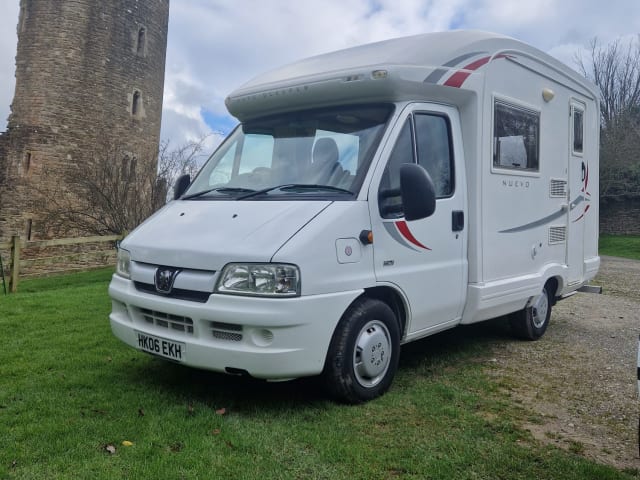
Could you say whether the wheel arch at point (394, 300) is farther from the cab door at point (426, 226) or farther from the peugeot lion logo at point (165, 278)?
the peugeot lion logo at point (165, 278)

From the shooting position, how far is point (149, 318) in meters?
4.27

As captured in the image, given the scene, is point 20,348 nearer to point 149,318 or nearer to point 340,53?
point 149,318

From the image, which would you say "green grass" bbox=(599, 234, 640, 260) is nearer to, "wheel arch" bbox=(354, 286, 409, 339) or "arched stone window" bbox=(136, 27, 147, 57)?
"wheel arch" bbox=(354, 286, 409, 339)

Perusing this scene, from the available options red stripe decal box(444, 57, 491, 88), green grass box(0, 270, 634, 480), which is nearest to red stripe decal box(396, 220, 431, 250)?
green grass box(0, 270, 634, 480)

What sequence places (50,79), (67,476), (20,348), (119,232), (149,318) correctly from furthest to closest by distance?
(50,79) → (119,232) → (20,348) → (149,318) → (67,476)

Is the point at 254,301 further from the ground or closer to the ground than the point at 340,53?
closer to the ground

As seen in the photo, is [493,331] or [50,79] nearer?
[493,331]

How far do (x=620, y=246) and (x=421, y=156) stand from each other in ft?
90.3

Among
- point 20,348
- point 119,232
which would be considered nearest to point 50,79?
point 119,232

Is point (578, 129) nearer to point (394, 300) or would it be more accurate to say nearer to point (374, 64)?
point (374, 64)

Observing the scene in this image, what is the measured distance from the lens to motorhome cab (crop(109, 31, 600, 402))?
3777 millimetres

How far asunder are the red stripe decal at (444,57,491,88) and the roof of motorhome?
14 millimetres

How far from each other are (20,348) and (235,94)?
3.51 m

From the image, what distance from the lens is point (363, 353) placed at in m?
4.20
